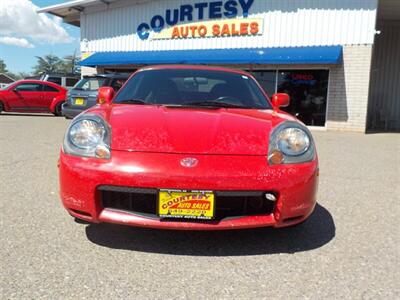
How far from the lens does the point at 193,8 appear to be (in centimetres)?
1596

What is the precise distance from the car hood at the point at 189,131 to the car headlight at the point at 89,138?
60 millimetres

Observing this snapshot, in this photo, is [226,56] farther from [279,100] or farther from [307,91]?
[279,100]

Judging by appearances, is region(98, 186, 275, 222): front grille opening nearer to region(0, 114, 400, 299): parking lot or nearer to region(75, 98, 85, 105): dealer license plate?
region(0, 114, 400, 299): parking lot

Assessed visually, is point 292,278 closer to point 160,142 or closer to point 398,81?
point 160,142

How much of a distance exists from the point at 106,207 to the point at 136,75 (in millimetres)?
1823


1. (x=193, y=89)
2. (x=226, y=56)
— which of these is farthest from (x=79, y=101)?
(x=193, y=89)

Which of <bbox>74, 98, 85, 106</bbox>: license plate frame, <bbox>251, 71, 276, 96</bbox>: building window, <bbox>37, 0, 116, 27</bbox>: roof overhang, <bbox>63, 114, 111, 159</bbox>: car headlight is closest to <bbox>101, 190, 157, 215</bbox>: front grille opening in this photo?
<bbox>63, 114, 111, 159</bbox>: car headlight

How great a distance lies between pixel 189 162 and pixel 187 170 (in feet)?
0.26

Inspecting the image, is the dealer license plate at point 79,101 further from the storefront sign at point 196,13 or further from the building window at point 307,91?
the building window at point 307,91

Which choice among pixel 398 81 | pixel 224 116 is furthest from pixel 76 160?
pixel 398 81

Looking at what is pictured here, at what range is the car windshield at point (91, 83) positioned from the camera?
1215cm

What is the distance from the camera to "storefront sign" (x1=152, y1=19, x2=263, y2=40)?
14859 millimetres

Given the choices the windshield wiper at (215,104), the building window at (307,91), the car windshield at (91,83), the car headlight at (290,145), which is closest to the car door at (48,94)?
the car windshield at (91,83)

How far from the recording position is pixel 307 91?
46.9ft
